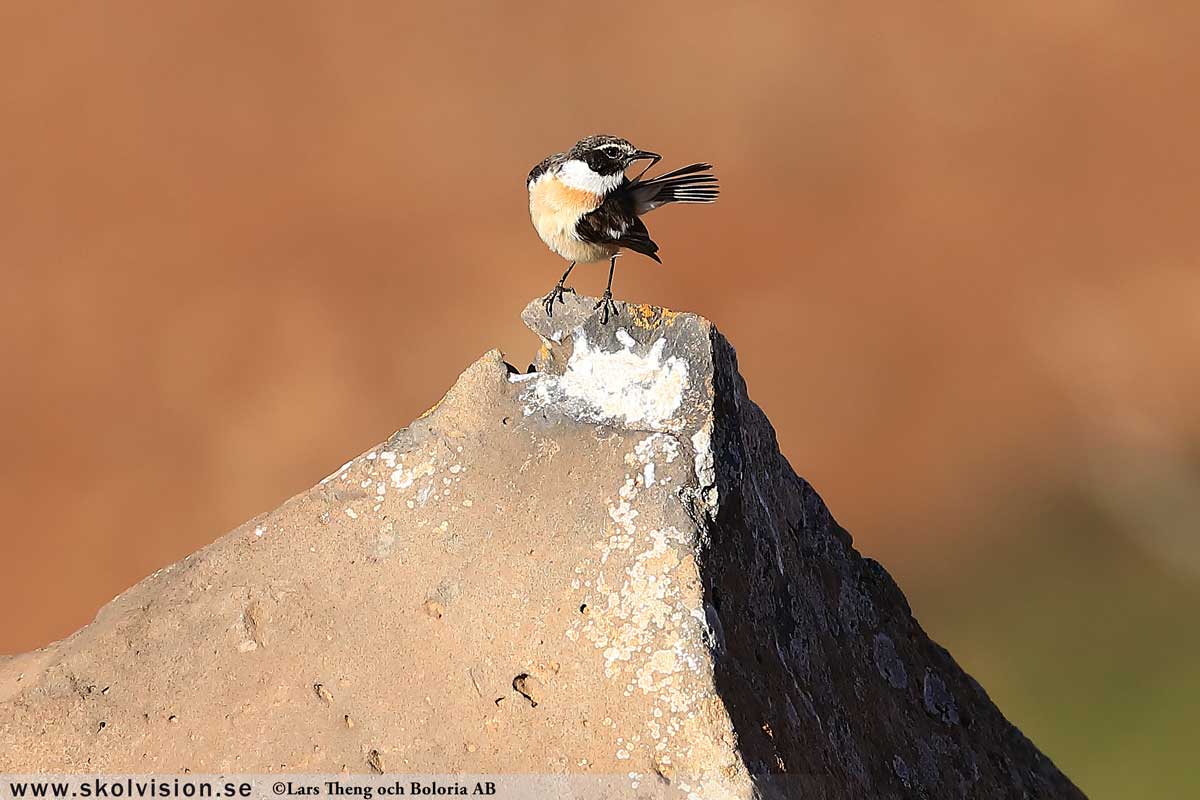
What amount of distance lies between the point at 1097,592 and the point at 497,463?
326 inches

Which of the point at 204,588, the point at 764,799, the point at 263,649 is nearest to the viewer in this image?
the point at 764,799

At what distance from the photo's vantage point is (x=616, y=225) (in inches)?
190

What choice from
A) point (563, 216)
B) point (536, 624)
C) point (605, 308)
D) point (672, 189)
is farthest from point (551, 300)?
point (536, 624)

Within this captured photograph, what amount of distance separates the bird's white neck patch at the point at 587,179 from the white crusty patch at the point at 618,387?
2.74 feet

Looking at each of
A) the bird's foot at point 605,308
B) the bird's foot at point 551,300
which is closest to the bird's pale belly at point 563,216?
the bird's foot at point 551,300

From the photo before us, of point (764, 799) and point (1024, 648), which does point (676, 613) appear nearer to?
point (764, 799)

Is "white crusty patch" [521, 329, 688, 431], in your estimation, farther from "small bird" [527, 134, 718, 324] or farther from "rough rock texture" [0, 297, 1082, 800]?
"small bird" [527, 134, 718, 324]

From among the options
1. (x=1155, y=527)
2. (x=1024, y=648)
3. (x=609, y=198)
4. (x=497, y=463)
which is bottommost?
(x=497, y=463)

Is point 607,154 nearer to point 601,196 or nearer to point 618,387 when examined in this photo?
point 601,196

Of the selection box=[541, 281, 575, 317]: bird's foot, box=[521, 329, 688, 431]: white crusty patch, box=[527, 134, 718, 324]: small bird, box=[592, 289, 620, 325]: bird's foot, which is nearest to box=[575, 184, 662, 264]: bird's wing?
box=[527, 134, 718, 324]: small bird

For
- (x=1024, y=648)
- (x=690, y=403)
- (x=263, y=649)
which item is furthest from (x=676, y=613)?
(x=1024, y=648)

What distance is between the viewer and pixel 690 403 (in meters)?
3.92

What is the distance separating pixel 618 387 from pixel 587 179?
1046mm

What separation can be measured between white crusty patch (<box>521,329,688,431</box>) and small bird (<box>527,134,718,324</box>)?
666 mm
